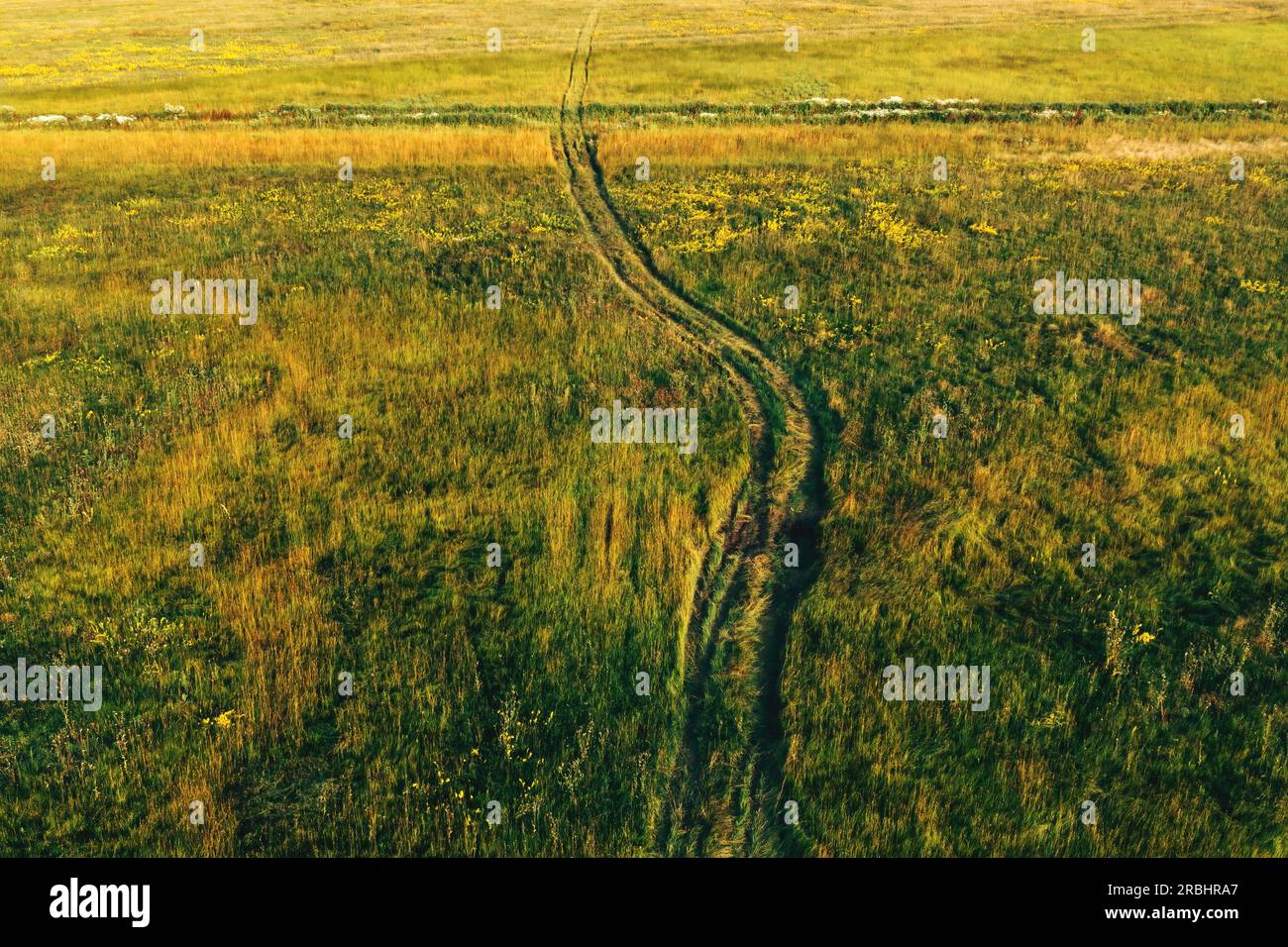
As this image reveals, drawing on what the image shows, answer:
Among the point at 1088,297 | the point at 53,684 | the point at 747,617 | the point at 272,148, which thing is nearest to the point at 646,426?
the point at 747,617

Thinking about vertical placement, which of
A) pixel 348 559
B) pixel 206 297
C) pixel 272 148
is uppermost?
pixel 272 148

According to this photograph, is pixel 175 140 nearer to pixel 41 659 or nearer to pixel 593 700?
pixel 41 659

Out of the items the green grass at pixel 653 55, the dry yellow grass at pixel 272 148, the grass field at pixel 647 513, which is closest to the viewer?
the grass field at pixel 647 513

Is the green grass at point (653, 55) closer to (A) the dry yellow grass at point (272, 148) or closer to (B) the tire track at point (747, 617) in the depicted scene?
(A) the dry yellow grass at point (272, 148)

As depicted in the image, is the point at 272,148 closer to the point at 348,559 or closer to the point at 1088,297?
the point at 348,559

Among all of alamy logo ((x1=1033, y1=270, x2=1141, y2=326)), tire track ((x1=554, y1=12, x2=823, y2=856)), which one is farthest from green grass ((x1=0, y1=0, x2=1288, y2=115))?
tire track ((x1=554, y1=12, x2=823, y2=856))

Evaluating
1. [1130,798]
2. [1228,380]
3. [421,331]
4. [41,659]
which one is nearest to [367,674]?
[41,659]

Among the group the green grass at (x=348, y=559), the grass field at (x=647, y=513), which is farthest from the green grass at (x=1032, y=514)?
the green grass at (x=348, y=559)
